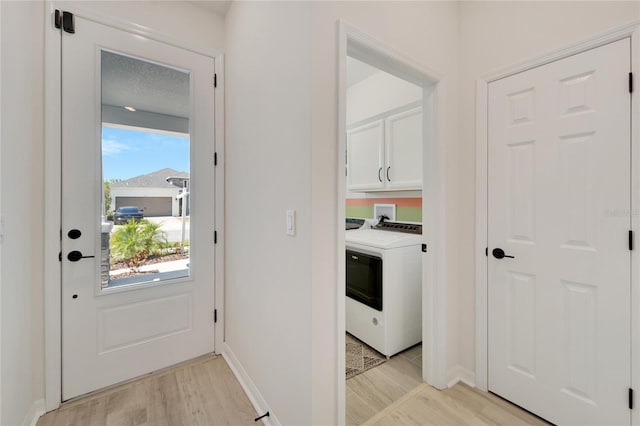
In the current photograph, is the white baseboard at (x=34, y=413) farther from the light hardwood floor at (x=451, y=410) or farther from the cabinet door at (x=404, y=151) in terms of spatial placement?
the cabinet door at (x=404, y=151)

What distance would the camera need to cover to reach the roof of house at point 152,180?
1887mm

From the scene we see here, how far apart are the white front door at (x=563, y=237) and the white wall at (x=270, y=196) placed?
1.30 meters

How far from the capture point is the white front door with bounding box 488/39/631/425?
134 centimetres

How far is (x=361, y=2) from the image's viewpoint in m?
1.37

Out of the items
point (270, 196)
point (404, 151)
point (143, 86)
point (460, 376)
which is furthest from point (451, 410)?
point (143, 86)

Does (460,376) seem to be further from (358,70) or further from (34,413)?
(358,70)

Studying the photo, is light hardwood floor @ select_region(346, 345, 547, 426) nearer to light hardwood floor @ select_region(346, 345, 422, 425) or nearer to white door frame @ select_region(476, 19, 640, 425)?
light hardwood floor @ select_region(346, 345, 422, 425)

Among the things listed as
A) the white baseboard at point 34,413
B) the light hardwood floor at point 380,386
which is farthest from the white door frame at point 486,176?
the white baseboard at point 34,413

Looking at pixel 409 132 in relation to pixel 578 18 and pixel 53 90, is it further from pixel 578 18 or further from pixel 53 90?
pixel 53 90

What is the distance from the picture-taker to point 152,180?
1.99 meters

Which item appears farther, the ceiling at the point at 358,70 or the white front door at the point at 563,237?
the ceiling at the point at 358,70

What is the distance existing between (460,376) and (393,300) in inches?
25.8

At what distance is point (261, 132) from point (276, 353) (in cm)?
126

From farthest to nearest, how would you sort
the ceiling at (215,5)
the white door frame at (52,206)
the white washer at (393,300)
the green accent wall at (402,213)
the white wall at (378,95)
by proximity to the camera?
1. the green accent wall at (402,213)
2. the white wall at (378,95)
3. the white washer at (393,300)
4. the ceiling at (215,5)
5. the white door frame at (52,206)
